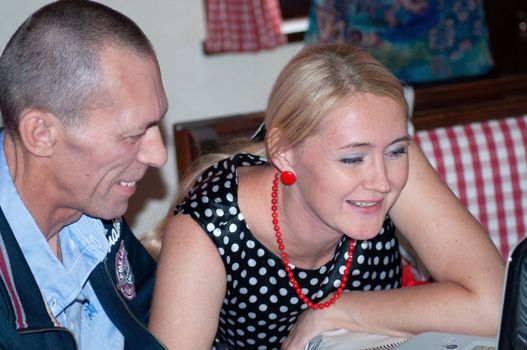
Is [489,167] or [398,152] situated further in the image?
[489,167]

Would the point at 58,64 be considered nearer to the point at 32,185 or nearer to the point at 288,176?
the point at 32,185

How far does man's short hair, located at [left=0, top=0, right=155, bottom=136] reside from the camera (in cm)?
184

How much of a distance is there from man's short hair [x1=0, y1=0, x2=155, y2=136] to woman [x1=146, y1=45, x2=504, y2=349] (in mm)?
452

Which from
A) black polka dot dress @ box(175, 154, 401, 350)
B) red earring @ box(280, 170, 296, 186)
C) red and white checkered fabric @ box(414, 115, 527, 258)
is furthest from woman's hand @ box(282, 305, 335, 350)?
red and white checkered fabric @ box(414, 115, 527, 258)

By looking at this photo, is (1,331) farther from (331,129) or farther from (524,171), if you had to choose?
(524,171)

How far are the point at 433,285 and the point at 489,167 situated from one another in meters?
1.01

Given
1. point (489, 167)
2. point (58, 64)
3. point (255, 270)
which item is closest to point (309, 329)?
point (255, 270)

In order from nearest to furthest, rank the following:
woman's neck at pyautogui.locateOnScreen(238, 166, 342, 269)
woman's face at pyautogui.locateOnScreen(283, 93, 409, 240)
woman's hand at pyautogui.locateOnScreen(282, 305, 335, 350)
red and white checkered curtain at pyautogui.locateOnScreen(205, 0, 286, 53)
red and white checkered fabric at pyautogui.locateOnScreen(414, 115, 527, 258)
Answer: woman's face at pyautogui.locateOnScreen(283, 93, 409, 240)
woman's hand at pyautogui.locateOnScreen(282, 305, 335, 350)
woman's neck at pyautogui.locateOnScreen(238, 166, 342, 269)
red and white checkered fabric at pyautogui.locateOnScreen(414, 115, 527, 258)
red and white checkered curtain at pyautogui.locateOnScreen(205, 0, 286, 53)

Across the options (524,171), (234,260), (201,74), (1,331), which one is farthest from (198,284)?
(201,74)

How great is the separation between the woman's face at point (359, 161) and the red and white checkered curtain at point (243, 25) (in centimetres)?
207

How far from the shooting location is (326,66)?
2.11m

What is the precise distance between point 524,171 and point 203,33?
1.61 meters

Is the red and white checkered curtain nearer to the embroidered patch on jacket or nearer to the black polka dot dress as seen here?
the black polka dot dress

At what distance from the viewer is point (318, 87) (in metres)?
2.08
